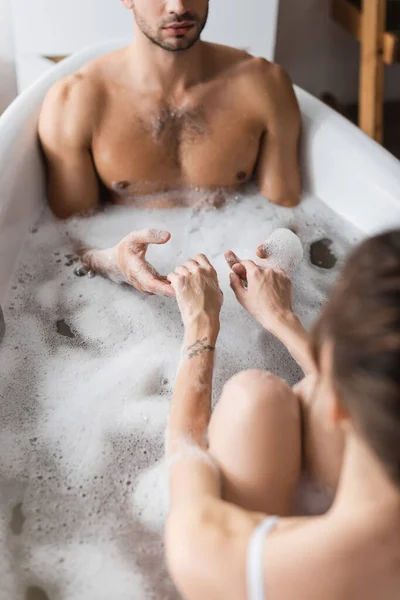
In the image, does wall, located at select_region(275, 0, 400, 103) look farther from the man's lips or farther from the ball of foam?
the ball of foam

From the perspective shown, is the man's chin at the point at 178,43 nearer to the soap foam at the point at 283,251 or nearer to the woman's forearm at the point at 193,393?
the soap foam at the point at 283,251

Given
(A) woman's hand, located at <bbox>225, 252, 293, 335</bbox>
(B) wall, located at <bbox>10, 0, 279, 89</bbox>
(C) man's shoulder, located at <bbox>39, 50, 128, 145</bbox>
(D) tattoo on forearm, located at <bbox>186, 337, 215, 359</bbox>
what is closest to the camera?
(D) tattoo on forearm, located at <bbox>186, 337, 215, 359</bbox>

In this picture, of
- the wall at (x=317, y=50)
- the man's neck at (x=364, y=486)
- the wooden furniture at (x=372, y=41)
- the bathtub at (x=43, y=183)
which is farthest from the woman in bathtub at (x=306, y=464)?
the wall at (x=317, y=50)

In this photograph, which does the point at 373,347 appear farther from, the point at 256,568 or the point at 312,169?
the point at 312,169

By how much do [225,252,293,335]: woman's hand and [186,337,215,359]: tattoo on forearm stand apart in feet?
0.49

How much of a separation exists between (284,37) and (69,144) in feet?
4.12

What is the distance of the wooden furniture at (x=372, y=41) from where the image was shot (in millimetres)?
2068

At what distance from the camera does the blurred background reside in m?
1.88

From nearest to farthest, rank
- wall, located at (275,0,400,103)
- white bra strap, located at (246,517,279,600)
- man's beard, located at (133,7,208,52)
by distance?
white bra strap, located at (246,517,279,600), man's beard, located at (133,7,208,52), wall, located at (275,0,400,103)

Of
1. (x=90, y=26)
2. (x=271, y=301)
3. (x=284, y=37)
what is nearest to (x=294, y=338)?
(x=271, y=301)

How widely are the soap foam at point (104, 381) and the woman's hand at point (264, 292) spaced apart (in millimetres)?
102

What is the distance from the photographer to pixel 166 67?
150 cm

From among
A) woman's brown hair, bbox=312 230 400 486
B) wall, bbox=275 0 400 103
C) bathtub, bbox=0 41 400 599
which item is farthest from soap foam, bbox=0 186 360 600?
wall, bbox=275 0 400 103

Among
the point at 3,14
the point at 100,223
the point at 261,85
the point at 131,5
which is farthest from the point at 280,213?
the point at 3,14
